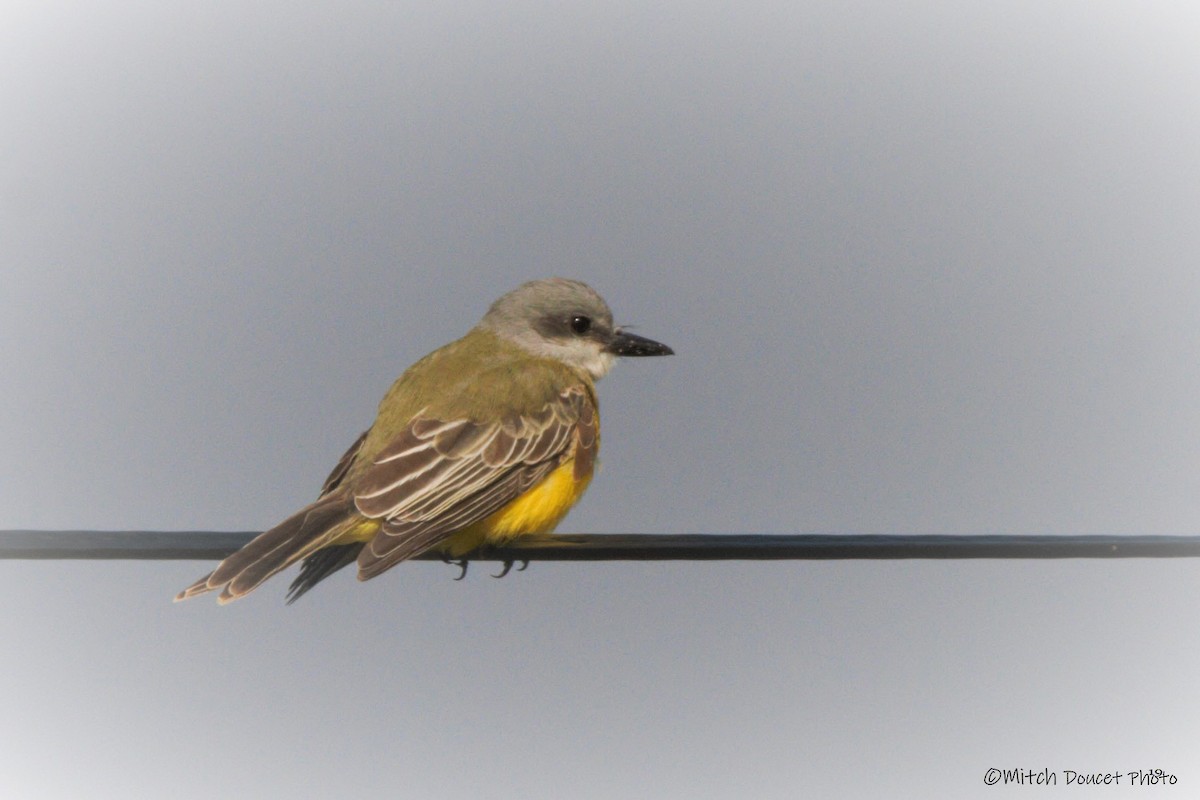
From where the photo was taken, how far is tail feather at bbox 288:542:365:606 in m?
6.12

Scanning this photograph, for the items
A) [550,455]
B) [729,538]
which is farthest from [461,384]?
[729,538]

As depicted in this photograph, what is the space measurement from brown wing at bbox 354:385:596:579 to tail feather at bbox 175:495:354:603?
22 cm

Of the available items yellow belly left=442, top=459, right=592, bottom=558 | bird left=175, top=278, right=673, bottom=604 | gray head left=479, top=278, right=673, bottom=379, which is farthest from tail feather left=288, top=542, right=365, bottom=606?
gray head left=479, top=278, right=673, bottom=379

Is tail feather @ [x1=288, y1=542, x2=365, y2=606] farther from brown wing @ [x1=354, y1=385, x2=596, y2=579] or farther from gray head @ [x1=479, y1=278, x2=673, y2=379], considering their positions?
gray head @ [x1=479, y1=278, x2=673, y2=379]

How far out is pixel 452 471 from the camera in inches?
259

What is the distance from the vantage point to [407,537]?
20.0 feet

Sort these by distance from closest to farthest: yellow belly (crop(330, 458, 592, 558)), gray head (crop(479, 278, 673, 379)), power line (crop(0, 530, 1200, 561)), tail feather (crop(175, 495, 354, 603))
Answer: power line (crop(0, 530, 1200, 561)), tail feather (crop(175, 495, 354, 603)), yellow belly (crop(330, 458, 592, 558)), gray head (crop(479, 278, 673, 379))

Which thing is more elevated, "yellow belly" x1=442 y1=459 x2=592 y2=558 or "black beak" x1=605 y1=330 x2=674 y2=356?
"black beak" x1=605 y1=330 x2=674 y2=356

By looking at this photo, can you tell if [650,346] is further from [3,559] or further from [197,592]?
[3,559]

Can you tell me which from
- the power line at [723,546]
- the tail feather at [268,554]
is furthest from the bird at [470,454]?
the power line at [723,546]

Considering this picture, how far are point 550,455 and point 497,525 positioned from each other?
0.51 meters

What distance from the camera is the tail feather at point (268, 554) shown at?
227 inches

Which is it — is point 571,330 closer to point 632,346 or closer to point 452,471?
point 632,346

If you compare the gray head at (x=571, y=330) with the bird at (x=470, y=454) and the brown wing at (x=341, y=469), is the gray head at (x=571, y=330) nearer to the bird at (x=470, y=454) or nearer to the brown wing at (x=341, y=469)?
the bird at (x=470, y=454)
